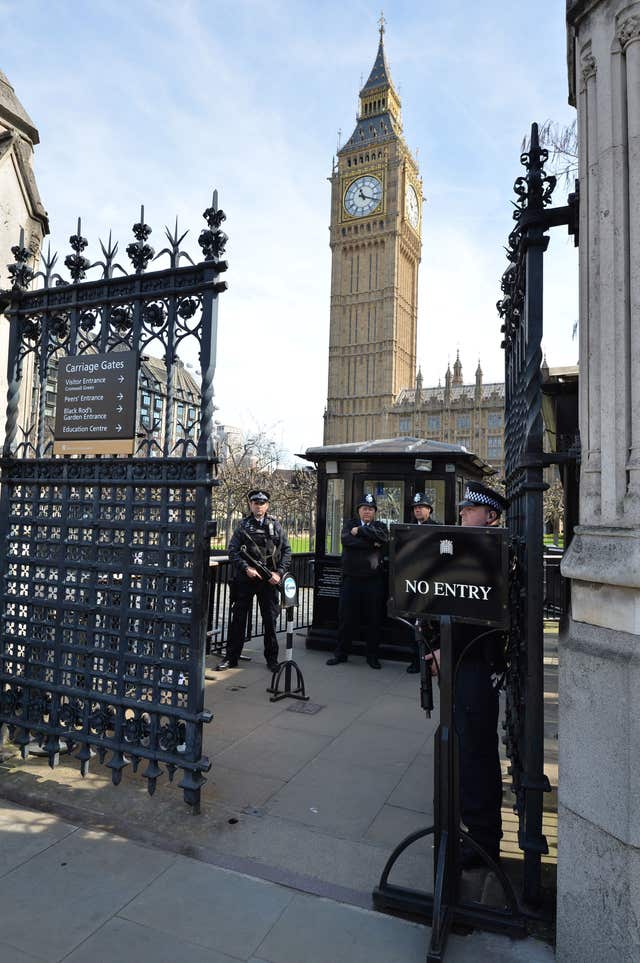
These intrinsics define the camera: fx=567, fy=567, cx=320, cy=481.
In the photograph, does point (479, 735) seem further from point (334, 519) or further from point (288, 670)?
point (334, 519)

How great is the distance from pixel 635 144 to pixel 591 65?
0.57m

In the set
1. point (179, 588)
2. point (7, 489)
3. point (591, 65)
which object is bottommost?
point (179, 588)

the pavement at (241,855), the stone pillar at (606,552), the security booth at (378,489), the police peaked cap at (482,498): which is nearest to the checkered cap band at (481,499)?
the police peaked cap at (482,498)

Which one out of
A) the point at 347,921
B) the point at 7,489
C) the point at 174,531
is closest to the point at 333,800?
the point at 347,921

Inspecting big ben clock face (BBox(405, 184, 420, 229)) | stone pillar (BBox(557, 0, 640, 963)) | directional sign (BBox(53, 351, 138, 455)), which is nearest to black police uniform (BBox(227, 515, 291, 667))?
directional sign (BBox(53, 351, 138, 455))

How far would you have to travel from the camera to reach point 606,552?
227 centimetres

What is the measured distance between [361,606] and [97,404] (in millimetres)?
4519

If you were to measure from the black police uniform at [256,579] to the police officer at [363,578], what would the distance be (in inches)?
33.7

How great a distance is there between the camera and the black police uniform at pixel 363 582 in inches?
279

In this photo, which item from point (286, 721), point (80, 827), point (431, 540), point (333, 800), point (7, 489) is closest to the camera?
point (431, 540)

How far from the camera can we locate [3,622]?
14.2 ft

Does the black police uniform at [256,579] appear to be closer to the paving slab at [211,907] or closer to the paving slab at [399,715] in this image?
the paving slab at [399,715]

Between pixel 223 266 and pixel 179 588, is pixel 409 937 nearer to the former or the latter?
pixel 179 588

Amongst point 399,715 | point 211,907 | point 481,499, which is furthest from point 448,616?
point 399,715
